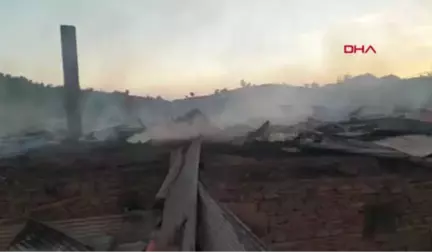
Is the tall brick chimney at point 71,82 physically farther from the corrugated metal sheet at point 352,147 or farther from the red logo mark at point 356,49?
the red logo mark at point 356,49

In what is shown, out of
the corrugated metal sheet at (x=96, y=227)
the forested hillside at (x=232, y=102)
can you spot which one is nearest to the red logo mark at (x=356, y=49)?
the forested hillside at (x=232, y=102)

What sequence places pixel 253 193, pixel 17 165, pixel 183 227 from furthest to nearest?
pixel 253 193 < pixel 17 165 < pixel 183 227

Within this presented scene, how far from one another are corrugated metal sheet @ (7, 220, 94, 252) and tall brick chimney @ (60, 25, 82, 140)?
25 centimetres

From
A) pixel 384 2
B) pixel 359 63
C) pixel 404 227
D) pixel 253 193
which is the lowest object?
pixel 404 227

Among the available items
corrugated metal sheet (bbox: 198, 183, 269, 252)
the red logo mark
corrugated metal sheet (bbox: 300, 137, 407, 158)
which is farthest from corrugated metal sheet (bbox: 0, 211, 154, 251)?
the red logo mark

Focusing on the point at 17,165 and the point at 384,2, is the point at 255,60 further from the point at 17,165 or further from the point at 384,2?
the point at 17,165

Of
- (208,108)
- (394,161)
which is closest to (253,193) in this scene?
(208,108)

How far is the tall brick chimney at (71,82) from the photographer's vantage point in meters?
1.50

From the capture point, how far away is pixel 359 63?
162 centimetres

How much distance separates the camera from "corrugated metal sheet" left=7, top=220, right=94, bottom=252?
4.86 feet

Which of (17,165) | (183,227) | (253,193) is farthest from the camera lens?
(253,193)

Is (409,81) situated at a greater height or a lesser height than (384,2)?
lesser

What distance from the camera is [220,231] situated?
4.42 feet

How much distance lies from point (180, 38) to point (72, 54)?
0.28 metres
